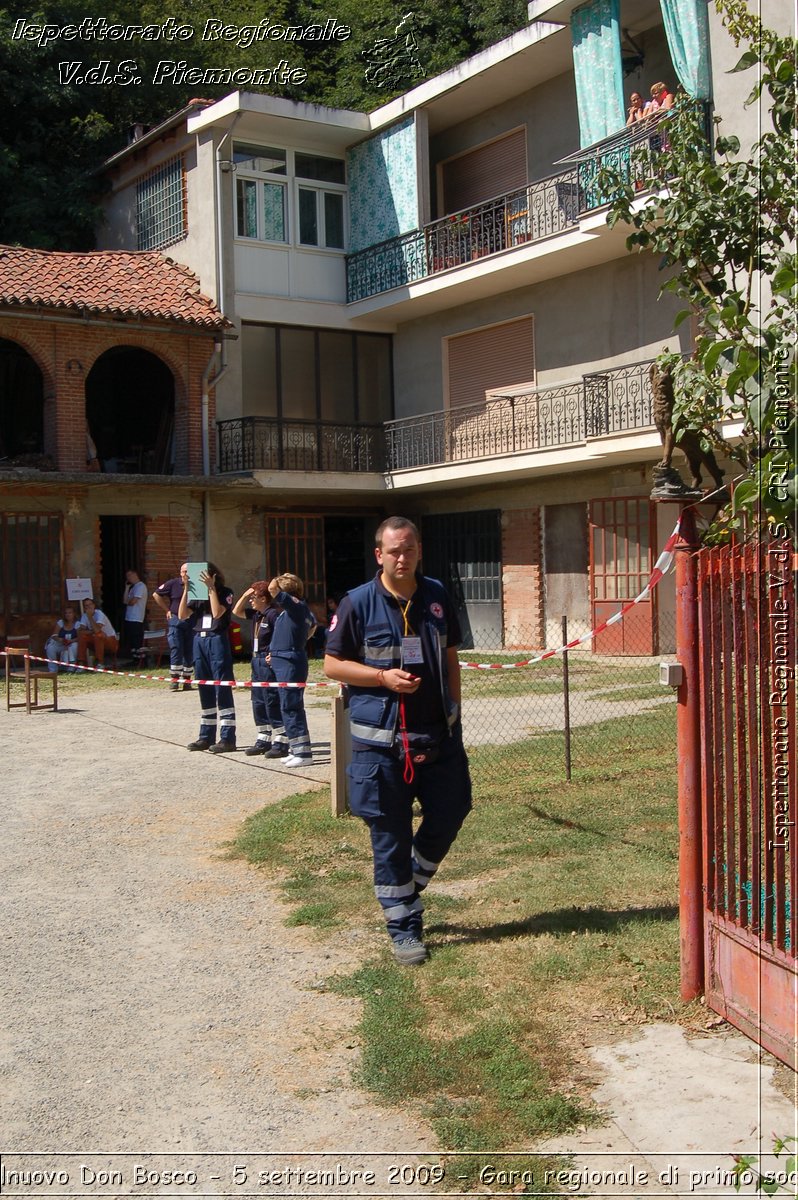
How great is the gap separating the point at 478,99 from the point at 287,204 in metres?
4.44

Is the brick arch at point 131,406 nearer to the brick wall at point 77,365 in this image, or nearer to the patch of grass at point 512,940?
the brick wall at point 77,365

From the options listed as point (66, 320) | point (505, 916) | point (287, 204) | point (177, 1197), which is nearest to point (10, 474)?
point (66, 320)

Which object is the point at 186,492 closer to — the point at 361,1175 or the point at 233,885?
the point at 233,885

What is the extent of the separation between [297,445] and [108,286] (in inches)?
185

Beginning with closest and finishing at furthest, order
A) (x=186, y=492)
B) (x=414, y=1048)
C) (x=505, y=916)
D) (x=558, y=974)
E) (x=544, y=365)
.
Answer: (x=414, y=1048) → (x=558, y=974) → (x=505, y=916) → (x=544, y=365) → (x=186, y=492)

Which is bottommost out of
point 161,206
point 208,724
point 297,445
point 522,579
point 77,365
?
point 208,724

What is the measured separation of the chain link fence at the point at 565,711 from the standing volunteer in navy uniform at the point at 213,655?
227 cm

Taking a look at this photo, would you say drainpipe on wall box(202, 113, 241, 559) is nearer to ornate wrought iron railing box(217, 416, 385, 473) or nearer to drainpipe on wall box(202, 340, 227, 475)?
drainpipe on wall box(202, 340, 227, 475)

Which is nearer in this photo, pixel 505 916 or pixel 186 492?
pixel 505 916

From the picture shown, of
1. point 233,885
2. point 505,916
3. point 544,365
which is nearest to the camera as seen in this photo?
point 505,916

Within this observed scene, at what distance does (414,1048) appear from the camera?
4477mm

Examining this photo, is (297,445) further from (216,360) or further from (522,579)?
(522,579)

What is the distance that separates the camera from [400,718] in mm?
5406

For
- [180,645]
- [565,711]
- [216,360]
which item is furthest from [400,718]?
[216,360]
